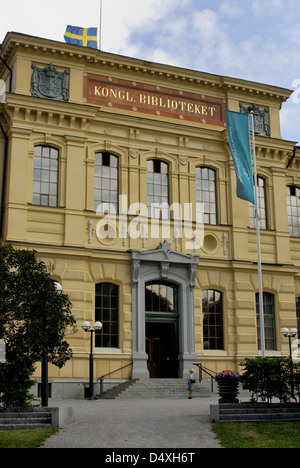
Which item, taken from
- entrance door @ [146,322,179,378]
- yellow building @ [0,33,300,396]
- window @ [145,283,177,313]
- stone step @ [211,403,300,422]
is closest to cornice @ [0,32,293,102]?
yellow building @ [0,33,300,396]

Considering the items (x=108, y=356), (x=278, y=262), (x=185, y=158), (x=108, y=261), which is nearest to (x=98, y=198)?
(x=108, y=261)

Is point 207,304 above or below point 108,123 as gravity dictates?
below

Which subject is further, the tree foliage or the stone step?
the tree foliage

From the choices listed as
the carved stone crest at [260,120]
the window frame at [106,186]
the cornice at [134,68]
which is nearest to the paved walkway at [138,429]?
the window frame at [106,186]

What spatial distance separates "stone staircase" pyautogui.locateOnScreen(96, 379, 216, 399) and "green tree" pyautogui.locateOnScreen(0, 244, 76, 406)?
1216 centimetres

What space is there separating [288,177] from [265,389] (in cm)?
2055

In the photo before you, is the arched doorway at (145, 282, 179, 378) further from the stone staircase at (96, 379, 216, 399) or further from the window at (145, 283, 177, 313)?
the stone staircase at (96, 379, 216, 399)

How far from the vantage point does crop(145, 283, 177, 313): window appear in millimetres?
30953

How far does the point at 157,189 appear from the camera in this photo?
32312 millimetres

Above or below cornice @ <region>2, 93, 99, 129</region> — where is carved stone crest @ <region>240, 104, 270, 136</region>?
above

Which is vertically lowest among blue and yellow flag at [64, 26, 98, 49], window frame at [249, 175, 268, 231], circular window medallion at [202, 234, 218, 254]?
circular window medallion at [202, 234, 218, 254]

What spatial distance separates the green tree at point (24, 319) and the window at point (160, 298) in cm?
1539

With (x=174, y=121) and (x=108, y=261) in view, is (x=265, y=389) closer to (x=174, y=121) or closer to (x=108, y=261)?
(x=108, y=261)

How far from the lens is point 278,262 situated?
33719 millimetres
